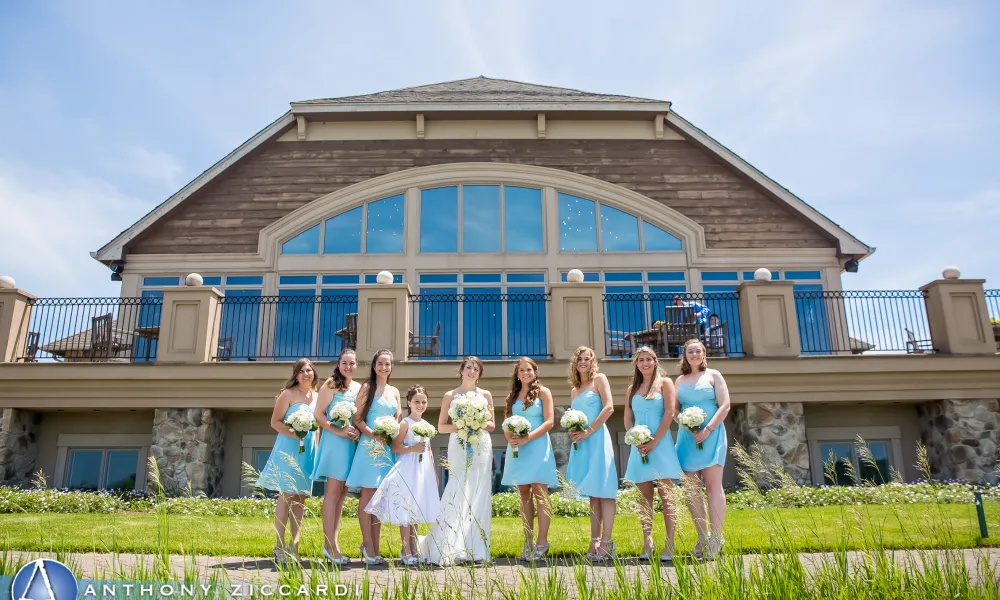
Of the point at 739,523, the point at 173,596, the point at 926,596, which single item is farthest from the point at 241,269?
the point at 926,596

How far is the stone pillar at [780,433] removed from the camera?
10.5 m

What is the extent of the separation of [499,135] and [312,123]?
13.4ft

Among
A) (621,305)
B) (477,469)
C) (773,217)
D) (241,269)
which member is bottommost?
(477,469)

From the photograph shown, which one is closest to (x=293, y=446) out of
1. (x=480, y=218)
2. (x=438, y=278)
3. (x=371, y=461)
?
(x=371, y=461)

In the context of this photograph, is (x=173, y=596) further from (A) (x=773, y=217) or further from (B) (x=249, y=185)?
(A) (x=773, y=217)

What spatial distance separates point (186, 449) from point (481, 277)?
628cm

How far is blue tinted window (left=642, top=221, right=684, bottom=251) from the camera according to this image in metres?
14.4

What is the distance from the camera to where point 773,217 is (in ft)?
47.9

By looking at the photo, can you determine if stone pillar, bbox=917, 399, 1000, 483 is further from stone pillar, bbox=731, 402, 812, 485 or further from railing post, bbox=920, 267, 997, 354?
stone pillar, bbox=731, 402, 812, 485

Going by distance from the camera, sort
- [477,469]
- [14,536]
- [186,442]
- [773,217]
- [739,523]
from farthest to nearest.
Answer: [773,217]
[186,442]
[739,523]
[14,536]
[477,469]

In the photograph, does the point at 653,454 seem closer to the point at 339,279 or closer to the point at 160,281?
the point at 339,279

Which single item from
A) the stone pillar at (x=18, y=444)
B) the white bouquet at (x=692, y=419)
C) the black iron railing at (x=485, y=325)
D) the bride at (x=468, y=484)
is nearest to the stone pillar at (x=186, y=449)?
the stone pillar at (x=18, y=444)

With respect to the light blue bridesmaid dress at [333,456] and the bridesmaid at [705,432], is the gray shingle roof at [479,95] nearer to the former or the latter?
the bridesmaid at [705,432]

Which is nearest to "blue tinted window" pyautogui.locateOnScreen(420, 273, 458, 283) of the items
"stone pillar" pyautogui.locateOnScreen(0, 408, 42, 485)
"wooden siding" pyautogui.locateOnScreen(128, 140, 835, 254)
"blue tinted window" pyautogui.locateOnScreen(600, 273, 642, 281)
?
"wooden siding" pyautogui.locateOnScreen(128, 140, 835, 254)
